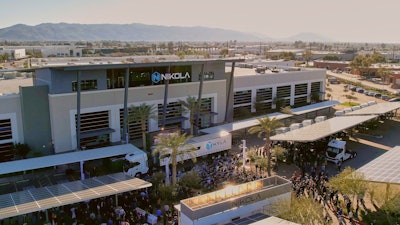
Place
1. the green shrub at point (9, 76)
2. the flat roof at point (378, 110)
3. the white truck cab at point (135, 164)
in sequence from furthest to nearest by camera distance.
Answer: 1. the green shrub at point (9, 76)
2. the flat roof at point (378, 110)
3. the white truck cab at point (135, 164)

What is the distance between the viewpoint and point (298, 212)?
1808 centimetres

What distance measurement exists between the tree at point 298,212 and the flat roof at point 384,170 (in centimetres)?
452

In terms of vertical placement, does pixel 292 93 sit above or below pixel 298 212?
above

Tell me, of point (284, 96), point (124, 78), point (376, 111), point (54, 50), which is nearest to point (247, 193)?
point (124, 78)

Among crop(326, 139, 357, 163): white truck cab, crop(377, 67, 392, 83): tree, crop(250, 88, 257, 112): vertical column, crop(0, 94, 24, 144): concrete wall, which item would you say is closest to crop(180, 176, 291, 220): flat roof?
crop(326, 139, 357, 163): white truck cab

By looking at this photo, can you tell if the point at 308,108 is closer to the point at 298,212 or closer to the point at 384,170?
the point at 384,170

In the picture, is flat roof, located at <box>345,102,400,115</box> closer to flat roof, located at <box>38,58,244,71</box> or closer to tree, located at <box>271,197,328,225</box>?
flat roof, located at <box>38,58,244,71</box>

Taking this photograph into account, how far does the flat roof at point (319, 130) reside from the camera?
30.0 metres

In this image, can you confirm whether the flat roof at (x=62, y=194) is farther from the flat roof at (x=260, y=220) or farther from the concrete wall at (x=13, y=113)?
the concrete wall at (x=13, y=113)

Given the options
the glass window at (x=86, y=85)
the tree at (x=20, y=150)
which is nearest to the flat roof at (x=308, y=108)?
the glass window at (x=86, y=85)

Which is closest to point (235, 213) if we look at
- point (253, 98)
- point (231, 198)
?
point (231, 198)

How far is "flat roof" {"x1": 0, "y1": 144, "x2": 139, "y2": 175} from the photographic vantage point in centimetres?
2652

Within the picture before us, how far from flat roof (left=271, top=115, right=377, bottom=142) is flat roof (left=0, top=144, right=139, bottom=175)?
12323 millimetres

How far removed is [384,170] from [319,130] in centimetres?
1051
